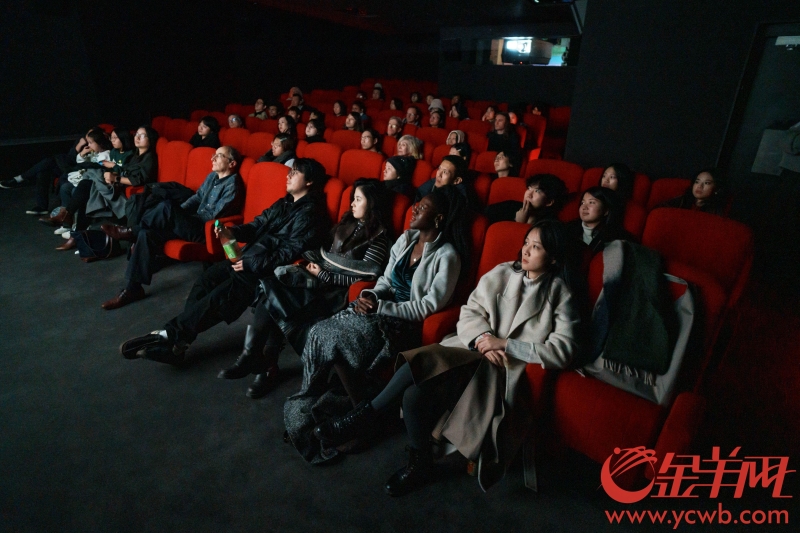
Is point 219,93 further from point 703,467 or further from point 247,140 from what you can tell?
point 703,467

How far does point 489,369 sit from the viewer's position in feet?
5.59

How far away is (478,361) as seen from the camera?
1.76 meters

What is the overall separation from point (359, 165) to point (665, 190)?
234 cm

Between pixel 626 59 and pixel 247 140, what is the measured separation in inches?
145

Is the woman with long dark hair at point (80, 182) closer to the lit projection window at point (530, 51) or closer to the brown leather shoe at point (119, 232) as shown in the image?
the brown leather shoe at point (119, 232)

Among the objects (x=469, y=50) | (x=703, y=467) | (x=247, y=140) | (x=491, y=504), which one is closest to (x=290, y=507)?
(x=491, y=504)

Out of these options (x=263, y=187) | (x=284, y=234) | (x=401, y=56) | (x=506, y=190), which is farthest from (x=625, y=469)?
(x=401, y=56)

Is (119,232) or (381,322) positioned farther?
(119,232)

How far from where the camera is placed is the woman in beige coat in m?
1.67

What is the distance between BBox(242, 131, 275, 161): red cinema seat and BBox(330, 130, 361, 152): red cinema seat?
2.28 ft

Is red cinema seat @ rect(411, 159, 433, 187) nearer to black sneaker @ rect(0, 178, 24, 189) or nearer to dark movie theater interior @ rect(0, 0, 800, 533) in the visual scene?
dark movie theater interior @ rect(0, 0, 800, 533)

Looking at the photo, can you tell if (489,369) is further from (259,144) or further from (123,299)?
(259,144)

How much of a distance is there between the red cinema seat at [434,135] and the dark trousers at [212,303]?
3.33m

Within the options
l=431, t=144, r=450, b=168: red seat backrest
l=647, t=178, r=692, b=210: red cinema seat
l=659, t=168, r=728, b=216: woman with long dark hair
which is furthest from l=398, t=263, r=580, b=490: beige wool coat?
l=431, t=144, r=450, b=168: red seat backrest
